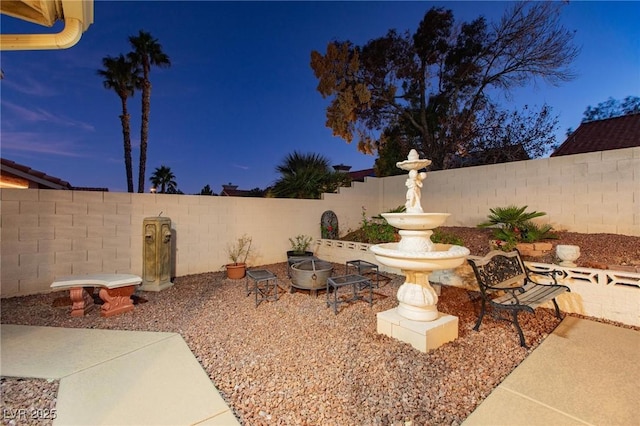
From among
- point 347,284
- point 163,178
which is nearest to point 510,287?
point 347,284

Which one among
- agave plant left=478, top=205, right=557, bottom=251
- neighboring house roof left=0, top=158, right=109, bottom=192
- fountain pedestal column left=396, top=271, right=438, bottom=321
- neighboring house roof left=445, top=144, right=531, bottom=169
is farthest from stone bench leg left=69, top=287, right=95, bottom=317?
neighboring house roof left=445, top=144, right=531, bottom=169

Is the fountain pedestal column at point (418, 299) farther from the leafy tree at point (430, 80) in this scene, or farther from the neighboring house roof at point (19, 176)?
the leafy tree at point (430, 80)

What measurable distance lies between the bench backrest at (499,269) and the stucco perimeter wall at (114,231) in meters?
4.75

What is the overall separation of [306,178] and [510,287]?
582 cm

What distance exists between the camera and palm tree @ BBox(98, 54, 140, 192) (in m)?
10.9

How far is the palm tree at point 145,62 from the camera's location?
1082 centimetres

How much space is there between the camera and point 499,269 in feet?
10.9

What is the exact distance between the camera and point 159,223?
15.1 ft

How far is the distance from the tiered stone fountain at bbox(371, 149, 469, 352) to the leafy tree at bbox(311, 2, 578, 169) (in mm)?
8214

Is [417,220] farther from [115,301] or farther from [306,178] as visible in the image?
[306,178]

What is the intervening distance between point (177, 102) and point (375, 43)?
10.2 metres

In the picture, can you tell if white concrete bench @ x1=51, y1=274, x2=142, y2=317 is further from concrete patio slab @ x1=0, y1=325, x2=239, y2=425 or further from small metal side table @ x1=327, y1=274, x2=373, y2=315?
small metal side table @ x1=327, y1=274, x2=373, y2=315

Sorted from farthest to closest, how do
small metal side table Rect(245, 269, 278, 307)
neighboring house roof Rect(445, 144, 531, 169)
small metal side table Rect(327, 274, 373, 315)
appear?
neighboring house roof Rect(445, 144, 531, 169) < small metal side table Rect(245, 269, 278, 307) < small metal side table Rect(327, 274, 373, 315)

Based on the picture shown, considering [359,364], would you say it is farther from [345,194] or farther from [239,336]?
[345,194]
